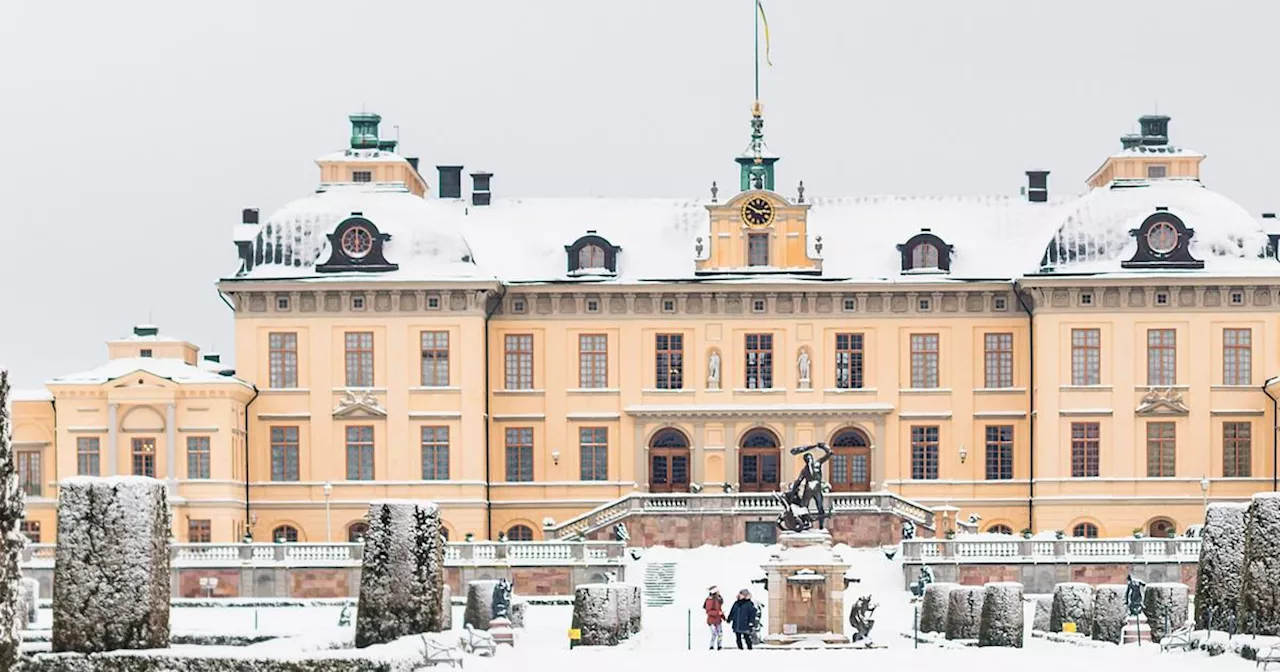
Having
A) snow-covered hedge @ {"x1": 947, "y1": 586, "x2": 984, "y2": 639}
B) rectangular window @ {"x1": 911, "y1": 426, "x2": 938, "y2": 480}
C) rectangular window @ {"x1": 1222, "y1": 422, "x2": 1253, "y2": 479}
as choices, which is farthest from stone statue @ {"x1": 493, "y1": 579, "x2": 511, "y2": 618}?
rectangular window @ {"x1": 1222, "y1": 422, "x2": 1253, "y2": 479}

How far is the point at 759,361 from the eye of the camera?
218ft

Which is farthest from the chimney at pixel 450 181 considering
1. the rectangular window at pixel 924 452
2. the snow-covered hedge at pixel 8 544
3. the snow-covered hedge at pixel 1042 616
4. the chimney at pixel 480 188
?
the snow-covered hedge at pixel 8 544

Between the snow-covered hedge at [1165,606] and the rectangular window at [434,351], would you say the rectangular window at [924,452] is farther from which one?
the snow-covered hedge at [1165,606]

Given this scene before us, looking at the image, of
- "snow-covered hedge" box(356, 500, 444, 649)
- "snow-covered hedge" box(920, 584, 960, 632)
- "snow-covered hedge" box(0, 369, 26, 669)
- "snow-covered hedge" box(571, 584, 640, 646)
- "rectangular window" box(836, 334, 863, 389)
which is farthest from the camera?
"rectangular window" box(836, 334, 863, 389)

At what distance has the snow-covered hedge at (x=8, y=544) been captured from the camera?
22.4m

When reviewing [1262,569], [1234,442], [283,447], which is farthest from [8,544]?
[1234,442]

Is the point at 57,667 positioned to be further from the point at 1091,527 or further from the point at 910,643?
the point at 1091,527

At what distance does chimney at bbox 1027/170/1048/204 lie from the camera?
6925 centimetres

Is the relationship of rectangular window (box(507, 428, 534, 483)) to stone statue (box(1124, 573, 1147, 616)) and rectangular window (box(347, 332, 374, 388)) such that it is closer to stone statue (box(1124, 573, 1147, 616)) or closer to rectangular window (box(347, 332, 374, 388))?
rectangular window (box(347, 332, 374, 388))

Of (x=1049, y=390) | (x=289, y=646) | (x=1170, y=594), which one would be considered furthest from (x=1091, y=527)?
(x=289, y=646)

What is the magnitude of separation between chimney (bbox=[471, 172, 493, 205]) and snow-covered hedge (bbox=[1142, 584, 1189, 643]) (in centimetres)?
2823

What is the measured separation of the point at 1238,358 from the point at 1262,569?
109 feet

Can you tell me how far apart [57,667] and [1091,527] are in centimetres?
3942

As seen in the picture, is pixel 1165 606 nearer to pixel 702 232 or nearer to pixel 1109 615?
pixel 1109 615
